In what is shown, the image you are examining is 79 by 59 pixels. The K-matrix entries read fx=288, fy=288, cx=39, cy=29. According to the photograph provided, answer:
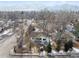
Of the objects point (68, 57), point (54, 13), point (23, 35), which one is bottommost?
point (68, 57)

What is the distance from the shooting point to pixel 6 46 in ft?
9.37

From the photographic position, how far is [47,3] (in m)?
2.86

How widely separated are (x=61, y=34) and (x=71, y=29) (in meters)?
0.11

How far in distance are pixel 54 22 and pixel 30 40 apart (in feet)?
0.98

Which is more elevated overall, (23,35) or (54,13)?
(54,13)

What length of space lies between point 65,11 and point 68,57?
0.46 meters

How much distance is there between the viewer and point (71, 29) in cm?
286

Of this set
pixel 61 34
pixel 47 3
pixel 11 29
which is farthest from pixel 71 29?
pixel 11 29

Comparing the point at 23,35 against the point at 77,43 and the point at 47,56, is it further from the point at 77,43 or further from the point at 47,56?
the point at 77,43

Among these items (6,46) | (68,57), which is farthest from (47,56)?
(6,46)

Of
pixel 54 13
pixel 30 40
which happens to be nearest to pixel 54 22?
pixel 54 13

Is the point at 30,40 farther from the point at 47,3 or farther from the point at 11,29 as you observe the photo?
the point at 47,3

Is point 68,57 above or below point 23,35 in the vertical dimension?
below

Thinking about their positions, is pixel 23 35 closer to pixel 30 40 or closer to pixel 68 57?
pixel 30 40
